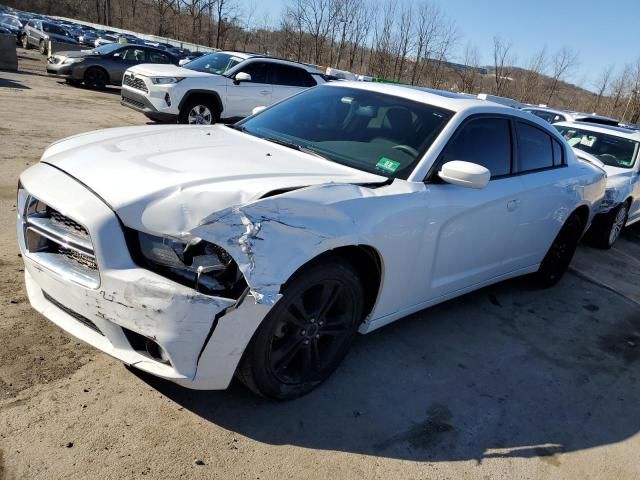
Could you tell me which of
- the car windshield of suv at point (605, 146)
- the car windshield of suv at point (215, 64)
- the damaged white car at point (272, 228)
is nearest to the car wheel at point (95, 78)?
the car windshield of suv at point (215, 64)

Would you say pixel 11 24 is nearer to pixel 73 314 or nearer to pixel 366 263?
pixel 73 314

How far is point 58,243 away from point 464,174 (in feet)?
7.28

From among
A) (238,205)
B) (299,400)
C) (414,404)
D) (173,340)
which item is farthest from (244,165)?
(414,404)

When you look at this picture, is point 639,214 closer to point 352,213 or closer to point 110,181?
point 352,213

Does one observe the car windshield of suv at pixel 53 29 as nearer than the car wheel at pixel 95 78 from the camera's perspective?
No

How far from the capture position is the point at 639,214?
827 centimetres

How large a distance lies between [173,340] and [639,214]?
8289 millimetres

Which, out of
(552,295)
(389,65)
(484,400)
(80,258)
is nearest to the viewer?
(80,258)

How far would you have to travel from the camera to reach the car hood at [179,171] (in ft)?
7.63

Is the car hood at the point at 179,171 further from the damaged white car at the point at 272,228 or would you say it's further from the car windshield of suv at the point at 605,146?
the car windshield of suv at the point at 605,146

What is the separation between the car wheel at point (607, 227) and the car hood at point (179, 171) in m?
5.30

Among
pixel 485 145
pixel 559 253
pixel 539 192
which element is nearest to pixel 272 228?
pixel 485 145

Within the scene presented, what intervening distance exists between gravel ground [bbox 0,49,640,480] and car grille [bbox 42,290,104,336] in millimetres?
405

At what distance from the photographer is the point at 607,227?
23.4ft
